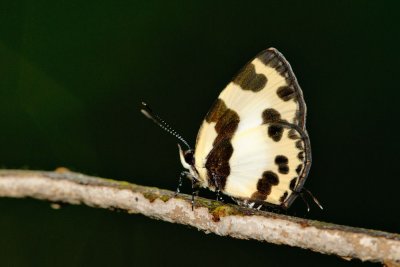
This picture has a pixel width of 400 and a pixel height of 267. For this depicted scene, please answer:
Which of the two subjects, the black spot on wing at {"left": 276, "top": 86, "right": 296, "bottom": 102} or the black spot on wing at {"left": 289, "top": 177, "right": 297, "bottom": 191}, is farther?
the black spot on wing at {"left": 276, "top": 86, "right": 296, "bottom": 102}

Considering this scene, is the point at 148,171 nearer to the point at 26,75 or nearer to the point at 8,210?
the point at 8,210

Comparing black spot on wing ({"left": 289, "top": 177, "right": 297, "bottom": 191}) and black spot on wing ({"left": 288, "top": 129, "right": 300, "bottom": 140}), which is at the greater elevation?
black spot on wing ({"left": 288, "top": 129, "right": 300, "bottom": 140})

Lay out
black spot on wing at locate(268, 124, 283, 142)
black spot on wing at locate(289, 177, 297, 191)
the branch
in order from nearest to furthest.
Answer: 1. the branch
2. black spot on wing at locate(289, 177, 297, 191)
3. black spot on wing at locate(268, 124, 283, 142)

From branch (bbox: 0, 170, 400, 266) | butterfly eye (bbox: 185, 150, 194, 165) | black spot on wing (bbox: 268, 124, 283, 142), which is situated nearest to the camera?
branch (bbox: 0, 170, 400, 266)

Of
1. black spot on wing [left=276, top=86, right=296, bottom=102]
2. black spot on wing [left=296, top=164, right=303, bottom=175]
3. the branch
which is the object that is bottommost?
the branch

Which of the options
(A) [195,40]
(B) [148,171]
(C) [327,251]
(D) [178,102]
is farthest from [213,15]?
(C) [327,251]

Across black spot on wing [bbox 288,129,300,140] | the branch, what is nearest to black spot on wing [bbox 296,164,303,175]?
black spot on wing [bbox 288,129,300,140]

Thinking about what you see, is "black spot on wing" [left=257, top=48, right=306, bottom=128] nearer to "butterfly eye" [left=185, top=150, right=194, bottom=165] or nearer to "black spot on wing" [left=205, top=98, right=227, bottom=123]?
"black spot on wing" [left=205, top=98, right=227, bottom=123]

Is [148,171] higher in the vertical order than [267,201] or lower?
higher
